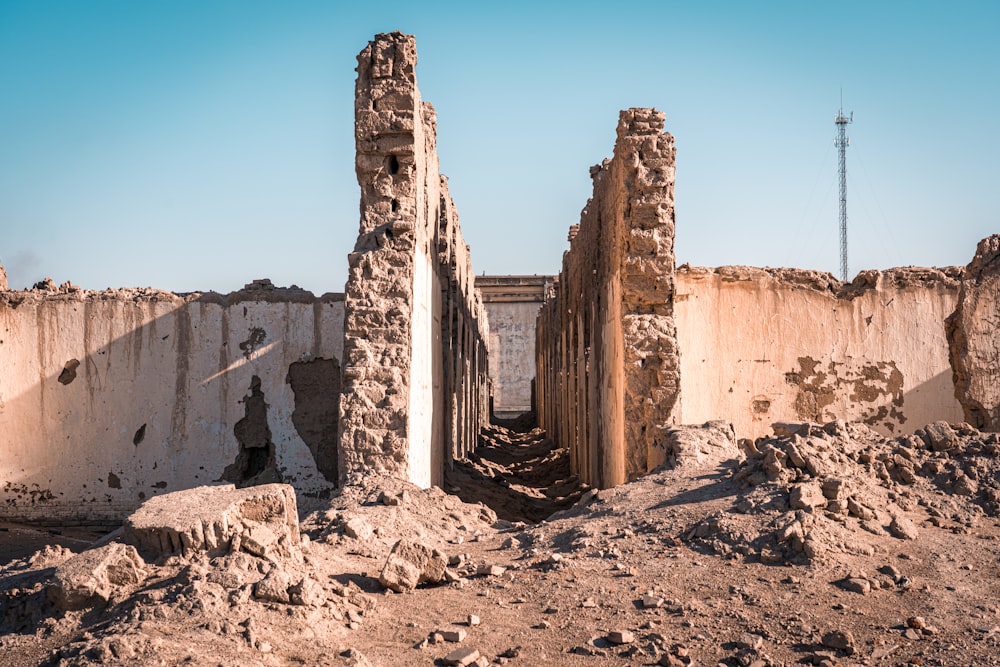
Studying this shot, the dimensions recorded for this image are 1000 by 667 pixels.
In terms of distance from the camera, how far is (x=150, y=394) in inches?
361

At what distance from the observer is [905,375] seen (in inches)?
412

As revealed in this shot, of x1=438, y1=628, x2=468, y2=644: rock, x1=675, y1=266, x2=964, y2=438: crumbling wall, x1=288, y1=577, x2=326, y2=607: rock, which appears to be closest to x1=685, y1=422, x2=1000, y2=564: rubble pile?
x1=438, y1=628, x2=468, y2=644: rock

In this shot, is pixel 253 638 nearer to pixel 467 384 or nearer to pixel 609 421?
pixel 609 421

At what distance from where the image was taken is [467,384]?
14.6 metres

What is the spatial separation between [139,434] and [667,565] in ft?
21.1

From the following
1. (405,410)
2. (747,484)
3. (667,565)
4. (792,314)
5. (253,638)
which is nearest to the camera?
(253,638)

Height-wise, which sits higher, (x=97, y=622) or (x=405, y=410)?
(x=405, y=410)

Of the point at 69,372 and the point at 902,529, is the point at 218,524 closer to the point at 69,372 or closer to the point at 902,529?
the point at 902,529

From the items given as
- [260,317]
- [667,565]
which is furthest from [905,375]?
[260,317]

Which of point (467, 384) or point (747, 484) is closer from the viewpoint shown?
point (747, 484)

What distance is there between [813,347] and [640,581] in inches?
250

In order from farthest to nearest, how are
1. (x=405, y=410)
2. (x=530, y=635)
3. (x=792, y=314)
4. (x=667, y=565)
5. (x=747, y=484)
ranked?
(x=792, y=314), (x=405, y=410), (x=747, y=484), (x=667, y=565), (x=530, y=635)

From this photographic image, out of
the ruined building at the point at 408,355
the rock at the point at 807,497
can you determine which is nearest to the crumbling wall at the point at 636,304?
the ruined building at the point at 408,355

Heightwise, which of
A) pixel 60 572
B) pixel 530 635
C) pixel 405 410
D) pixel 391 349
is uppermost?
pixel 391 349
